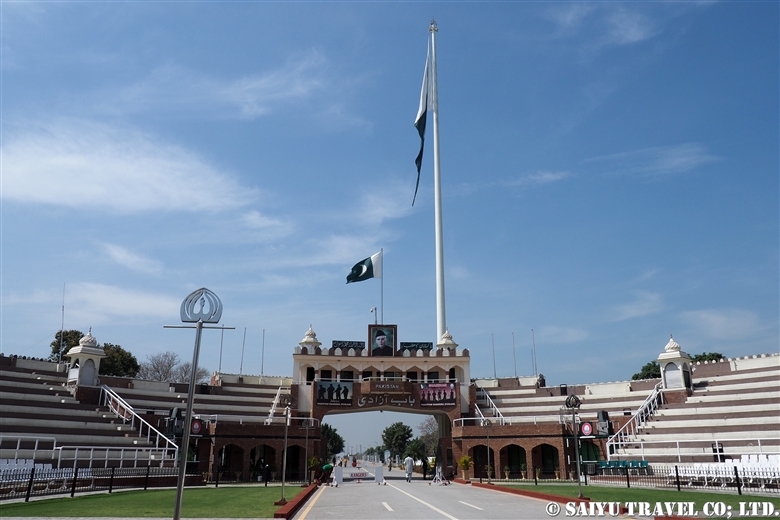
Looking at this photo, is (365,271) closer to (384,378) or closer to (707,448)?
(384,378)

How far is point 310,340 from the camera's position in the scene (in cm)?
6006

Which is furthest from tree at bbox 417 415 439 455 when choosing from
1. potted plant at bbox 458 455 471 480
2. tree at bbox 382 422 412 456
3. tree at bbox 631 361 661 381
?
potted plant at bbox 458 455 471 480

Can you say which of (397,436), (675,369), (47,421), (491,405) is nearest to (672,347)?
(675,369)

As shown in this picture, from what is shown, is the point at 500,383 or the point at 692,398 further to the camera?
the point at 500,383

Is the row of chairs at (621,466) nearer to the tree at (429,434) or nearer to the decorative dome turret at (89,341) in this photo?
the decorative dome turret at (89,341)

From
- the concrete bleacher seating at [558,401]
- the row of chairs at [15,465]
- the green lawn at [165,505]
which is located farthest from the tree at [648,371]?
the row of chairs at [15,465]

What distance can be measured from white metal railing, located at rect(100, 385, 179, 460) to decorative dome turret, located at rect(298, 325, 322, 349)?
17.4 m

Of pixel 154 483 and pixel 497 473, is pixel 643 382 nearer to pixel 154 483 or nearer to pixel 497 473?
pixel 497 473

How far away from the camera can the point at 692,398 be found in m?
47.9

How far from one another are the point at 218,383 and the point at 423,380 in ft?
68.8

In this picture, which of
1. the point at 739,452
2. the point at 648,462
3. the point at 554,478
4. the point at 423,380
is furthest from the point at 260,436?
the point at 739,452

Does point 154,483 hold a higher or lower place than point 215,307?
lower

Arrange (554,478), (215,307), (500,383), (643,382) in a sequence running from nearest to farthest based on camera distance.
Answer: (215,307) < (554,478) < (643,382) < (500,383)

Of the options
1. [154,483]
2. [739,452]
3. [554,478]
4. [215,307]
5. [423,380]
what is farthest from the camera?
[423,380]
